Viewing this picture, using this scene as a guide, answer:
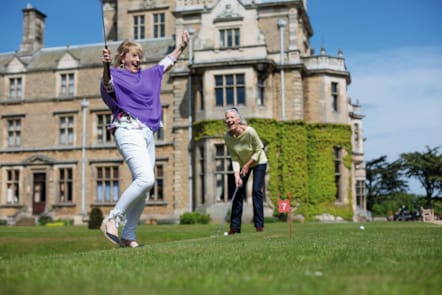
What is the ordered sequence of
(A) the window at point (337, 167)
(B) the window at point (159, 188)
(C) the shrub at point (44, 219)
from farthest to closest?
(B) the window at point (159, 188) < (C) the shrub at point (44, 219) < (A) the window at point (337, 167)

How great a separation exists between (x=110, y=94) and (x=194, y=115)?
23261 mm

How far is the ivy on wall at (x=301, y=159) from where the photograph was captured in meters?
27.8

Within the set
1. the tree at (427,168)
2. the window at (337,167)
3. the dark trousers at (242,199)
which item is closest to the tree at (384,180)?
the tree at (427,168)

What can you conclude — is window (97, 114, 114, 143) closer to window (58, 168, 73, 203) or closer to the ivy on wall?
window (58, 168, 73, 203)

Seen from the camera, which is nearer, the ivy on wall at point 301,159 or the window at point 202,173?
the ivy on wall at point 301,159

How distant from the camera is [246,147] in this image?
30.5 ft

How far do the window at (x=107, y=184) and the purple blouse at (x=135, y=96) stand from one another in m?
25.6

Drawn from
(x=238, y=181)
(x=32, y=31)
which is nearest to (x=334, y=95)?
(x=32, y=31)

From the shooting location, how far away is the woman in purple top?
20.0ft

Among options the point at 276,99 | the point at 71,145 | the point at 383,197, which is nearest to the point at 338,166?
the point at 276,99

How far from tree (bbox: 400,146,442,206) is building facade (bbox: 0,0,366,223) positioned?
1127 centimetres

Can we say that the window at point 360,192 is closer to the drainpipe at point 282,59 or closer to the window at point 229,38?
the drainpipe at point 282,59

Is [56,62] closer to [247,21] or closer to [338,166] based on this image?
[247,21]

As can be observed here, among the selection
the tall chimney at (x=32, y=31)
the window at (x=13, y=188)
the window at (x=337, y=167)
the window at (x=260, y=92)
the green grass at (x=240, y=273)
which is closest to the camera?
the green grass at (x=240, y=273)
